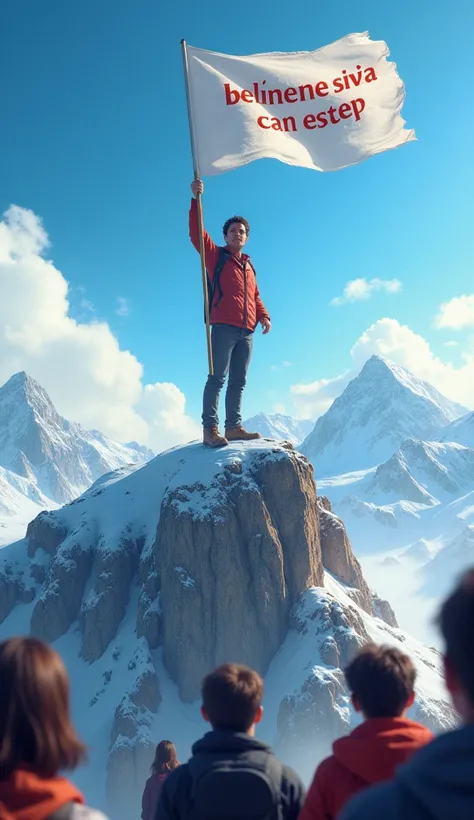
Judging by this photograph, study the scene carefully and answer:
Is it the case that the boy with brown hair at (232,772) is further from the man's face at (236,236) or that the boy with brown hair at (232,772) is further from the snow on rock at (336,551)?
the snow on rock at (336,551)

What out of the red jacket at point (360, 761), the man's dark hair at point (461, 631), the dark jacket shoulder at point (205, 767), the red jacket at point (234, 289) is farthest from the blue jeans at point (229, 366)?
the man's dark hair at point (461, 631)

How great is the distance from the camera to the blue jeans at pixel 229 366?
1227cm

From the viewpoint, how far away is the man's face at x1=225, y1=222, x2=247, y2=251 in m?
11.4

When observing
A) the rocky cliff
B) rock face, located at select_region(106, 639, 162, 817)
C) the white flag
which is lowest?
rock face, located at select_region(106, 639, 162, 817)

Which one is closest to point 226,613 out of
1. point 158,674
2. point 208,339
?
point 158,674

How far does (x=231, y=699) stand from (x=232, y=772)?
1.05 feet

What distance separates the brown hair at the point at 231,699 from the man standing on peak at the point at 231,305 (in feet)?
31.0

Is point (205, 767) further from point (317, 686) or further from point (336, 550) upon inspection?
point (336, 550)

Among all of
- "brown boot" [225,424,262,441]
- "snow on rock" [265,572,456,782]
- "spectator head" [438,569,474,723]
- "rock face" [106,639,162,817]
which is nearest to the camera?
"spectator head" [438,569,474,723]

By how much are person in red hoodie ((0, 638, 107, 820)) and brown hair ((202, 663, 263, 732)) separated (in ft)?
2.76

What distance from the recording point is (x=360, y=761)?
255 cm

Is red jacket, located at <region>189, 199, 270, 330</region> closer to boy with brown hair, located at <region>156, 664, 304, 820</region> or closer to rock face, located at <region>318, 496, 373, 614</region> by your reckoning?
boy with brown hair, located at <region>156, 664, 304, 820</region>

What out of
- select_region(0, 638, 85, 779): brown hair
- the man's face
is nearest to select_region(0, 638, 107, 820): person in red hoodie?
select_region(0, 638, 85, 779): brown hair

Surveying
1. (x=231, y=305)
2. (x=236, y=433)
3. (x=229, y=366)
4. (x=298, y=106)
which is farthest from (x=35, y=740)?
(x=236, y=433)
